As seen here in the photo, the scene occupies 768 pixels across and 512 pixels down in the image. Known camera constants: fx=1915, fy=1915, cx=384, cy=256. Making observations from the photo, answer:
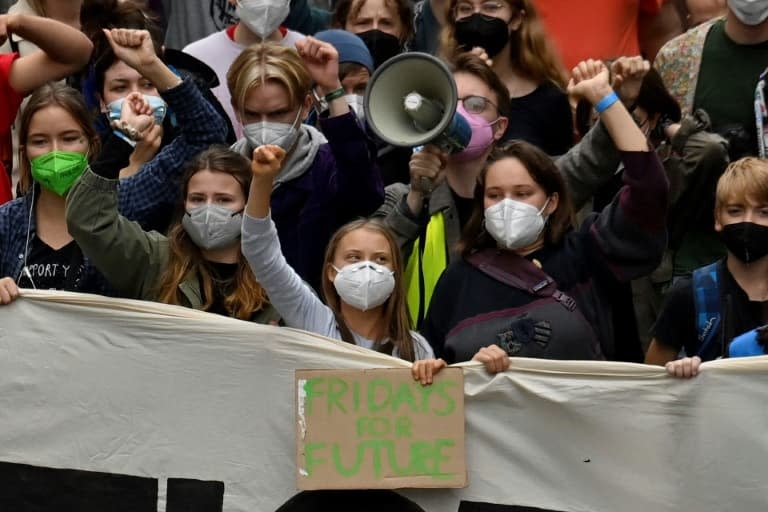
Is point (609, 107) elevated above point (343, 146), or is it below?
above

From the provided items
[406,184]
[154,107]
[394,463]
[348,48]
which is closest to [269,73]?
[154,107]

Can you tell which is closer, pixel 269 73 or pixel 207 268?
pixel 207 268

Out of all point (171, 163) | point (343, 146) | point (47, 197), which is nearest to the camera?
point (47, 197)

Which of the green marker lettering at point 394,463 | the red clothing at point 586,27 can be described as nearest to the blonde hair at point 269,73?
the green marker lettering at point 394,463

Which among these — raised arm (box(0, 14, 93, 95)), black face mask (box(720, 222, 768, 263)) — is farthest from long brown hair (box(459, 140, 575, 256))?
raised arm (box(0, 14, 93, 95))

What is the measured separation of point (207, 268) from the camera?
6305 mm

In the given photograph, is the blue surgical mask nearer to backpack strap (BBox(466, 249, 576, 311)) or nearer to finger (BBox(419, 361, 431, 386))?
backpack strap (BBox(466, 249, 576, 311))

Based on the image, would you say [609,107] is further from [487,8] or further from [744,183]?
[487,8]

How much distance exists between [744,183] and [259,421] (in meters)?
1.72

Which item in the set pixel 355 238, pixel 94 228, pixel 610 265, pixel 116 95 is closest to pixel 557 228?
pixel 610 265

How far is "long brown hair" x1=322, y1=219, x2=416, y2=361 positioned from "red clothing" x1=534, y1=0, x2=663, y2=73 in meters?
2.17

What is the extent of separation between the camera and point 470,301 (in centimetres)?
607

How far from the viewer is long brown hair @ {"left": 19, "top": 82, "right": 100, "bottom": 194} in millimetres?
6508

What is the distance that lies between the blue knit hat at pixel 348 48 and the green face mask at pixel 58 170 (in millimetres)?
1297
